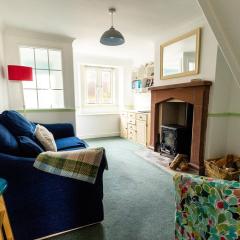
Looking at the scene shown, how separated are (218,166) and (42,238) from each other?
2.36m

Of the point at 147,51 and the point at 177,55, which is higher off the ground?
the point at 147,51

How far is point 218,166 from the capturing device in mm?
2539

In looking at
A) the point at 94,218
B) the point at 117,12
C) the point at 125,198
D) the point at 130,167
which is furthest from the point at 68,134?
the point at 117,12

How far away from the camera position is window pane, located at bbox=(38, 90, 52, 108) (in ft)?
12.2

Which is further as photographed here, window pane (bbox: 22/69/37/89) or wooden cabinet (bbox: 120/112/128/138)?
wooden cabinet (bbox: 120/112/128/138)

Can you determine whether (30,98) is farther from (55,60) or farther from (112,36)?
(112,36)

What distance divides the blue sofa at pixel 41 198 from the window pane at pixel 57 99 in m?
2.32

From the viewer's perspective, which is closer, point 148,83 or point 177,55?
point 177,55

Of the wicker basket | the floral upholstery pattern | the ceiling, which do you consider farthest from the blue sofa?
the ceiling

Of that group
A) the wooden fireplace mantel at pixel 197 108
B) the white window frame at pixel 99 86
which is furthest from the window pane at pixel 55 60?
the wooden fireplace mantel at pixel 197 108

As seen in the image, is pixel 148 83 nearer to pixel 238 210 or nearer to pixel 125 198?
pixel 125 198

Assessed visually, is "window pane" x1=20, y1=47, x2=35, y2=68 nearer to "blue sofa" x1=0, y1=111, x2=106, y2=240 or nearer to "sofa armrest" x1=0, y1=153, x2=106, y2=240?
"blue sofa" x1=0, y1=111, x2=106, y2=240

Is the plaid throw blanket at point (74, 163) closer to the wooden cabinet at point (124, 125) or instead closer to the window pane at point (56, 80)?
the window pane at point (56, 80)

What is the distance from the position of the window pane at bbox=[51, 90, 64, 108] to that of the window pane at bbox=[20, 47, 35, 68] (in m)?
0.71
